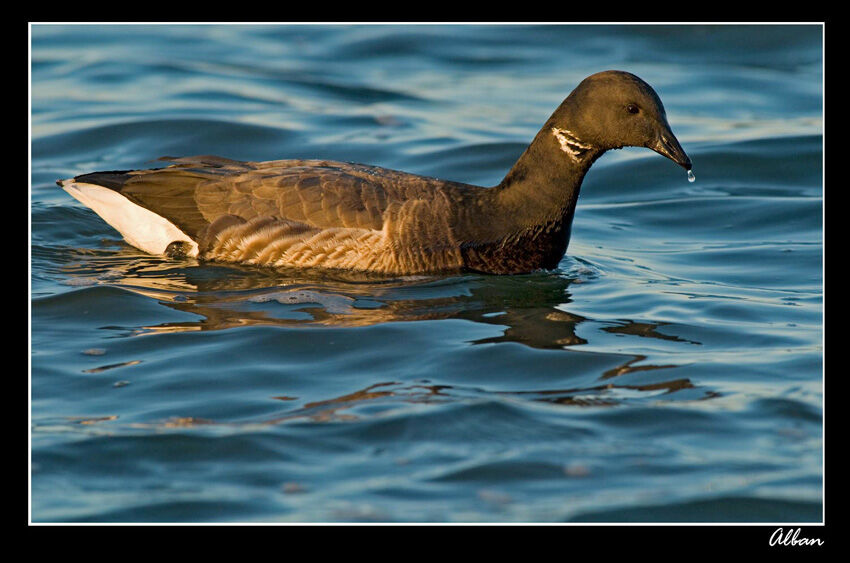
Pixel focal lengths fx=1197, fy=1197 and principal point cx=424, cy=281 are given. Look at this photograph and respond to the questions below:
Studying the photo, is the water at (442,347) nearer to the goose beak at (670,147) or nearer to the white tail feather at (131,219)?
the white tail feather at (131,219)

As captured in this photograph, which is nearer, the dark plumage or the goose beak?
the goose beak

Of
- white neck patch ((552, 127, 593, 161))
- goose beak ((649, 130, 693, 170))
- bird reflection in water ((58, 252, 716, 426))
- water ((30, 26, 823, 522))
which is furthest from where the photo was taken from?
white neck patch ((552, 127, 593, 161))

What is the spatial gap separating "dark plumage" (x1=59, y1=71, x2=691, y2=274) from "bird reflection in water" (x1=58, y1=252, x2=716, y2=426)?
0.50 feet

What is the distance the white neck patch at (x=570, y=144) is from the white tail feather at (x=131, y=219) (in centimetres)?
287

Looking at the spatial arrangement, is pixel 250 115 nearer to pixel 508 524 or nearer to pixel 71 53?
pixel 71 53

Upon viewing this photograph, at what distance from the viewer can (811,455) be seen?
6.27 meters

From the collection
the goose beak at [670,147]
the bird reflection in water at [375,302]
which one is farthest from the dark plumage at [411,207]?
the bird reflection in water at [375,302]

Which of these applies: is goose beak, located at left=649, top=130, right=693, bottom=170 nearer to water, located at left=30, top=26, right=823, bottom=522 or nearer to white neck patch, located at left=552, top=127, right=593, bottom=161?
white neck patch, located at left=552, top=127, right=593, bottom=161

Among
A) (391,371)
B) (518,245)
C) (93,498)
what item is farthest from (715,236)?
(93,498)

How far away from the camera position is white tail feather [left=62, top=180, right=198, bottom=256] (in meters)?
9.23

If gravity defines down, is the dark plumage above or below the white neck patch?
below

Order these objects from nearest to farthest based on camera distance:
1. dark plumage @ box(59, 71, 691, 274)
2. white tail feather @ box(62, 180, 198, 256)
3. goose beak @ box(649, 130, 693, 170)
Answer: goose beak @ box(649, 130, 693, 170) → dark plumage @ box(59, 71, 691, 274) → white tail feather @ box(62, 180, 198, 256)

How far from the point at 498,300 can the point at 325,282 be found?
4.17ft

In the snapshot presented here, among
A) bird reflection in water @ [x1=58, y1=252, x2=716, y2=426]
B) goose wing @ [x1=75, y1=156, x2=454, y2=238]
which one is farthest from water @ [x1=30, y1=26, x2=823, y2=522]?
goose wing @ [x1=75, y1=156, x2=454, y2=238]
